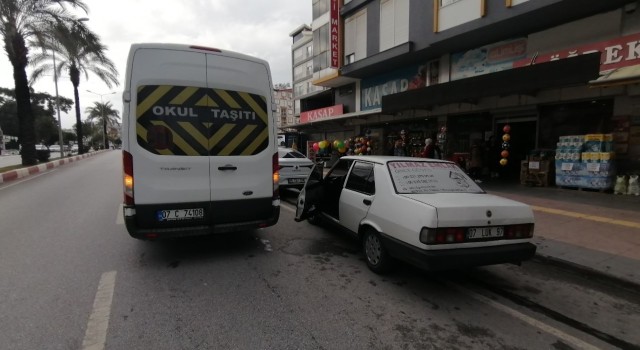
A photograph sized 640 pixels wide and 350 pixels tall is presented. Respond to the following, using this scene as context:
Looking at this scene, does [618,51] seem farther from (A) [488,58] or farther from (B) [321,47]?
(B) [321,47]

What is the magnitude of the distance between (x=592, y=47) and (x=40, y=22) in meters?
22.2

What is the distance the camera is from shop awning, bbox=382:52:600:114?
766cm

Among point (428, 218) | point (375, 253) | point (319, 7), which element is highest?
point (319, 7)

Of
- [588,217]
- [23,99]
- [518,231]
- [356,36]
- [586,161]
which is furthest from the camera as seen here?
[356,36]

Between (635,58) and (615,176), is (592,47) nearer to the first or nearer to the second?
(635,58)

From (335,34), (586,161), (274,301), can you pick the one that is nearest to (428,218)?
(274,301)

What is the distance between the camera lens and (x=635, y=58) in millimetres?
8094

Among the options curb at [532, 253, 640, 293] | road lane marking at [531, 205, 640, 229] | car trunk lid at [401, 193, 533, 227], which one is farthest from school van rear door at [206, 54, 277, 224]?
road lane marking at [531, 205, 640, 229]

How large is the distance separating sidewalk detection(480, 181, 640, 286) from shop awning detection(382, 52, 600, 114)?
9.37ft

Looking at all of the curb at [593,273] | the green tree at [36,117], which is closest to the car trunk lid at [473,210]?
the curb at [593,273]

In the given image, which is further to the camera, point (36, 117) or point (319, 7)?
point (36, 117)

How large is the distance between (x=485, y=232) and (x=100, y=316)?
3902mm

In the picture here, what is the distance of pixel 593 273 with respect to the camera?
4352 mm

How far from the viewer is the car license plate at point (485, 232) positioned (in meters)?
3.64
